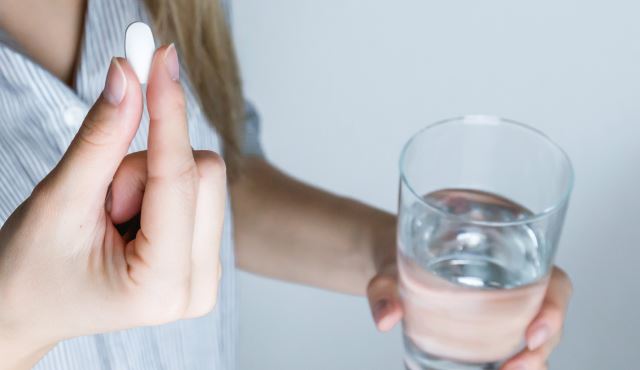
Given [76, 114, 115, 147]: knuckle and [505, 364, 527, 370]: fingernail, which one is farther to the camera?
[505, 364, 527, 370]: fingernail

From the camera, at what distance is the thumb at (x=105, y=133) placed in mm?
365

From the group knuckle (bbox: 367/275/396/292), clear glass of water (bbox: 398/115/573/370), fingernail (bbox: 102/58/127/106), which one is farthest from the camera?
knuckle (bbox: 367/275/396/292)

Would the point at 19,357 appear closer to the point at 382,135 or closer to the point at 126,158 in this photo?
the point at 126,158

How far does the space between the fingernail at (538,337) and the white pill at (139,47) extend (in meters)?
0.29

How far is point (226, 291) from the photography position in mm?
769

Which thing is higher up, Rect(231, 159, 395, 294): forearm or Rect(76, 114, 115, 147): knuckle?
Rect(76, 114, 115, 147): knuckle

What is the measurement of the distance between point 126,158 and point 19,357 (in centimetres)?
13

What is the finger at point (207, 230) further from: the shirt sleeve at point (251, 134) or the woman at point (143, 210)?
the shirt sleeve at point (251, 134)

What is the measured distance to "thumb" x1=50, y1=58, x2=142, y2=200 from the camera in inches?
14.4

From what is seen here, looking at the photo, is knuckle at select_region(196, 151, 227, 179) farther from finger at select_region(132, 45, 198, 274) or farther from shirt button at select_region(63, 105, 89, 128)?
shirt button at select_region(63, 105, 89, 128)

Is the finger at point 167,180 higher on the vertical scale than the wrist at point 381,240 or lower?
higher

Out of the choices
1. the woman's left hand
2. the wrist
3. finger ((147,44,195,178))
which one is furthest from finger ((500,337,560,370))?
finger ((147,44,195,178))

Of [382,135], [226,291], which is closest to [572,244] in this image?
[382,135]

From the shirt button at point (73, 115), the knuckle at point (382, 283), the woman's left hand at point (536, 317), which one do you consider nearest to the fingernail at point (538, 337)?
the woman's left hand at point (536, 317)
